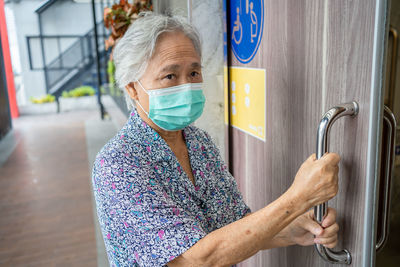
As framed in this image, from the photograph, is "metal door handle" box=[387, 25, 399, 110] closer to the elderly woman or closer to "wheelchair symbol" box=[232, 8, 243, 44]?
"wheelchair symbol" box=[232, 8, 243, 44]

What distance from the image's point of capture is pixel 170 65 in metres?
1.23

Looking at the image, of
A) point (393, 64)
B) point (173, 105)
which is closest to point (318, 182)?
point (173, 105)

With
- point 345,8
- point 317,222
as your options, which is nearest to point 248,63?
point 345,8

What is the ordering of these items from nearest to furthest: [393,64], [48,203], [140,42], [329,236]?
[329,236]
[140,42]
[393,64]
[48,203]

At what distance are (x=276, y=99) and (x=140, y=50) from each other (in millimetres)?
532

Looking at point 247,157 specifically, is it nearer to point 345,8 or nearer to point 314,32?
point 314,32

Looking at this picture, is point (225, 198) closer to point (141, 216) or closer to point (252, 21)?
point (141, 216)

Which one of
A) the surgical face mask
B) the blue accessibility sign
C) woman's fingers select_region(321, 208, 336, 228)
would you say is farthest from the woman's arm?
the blue accessibility sign

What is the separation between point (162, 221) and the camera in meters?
1.04

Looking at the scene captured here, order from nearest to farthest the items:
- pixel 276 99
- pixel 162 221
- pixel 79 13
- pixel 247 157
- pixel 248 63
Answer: pixel 162 221 → pixel 276 99 → pixel 248 63 → pixel 247 157 → pixel 79 13

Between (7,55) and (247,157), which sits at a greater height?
(7,55)

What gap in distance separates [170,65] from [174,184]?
1.34ft

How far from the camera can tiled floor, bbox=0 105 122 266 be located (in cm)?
341

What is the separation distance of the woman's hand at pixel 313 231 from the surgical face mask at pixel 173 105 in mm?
525
